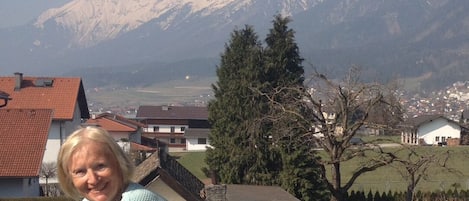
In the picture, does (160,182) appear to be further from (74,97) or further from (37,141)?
(74,97)

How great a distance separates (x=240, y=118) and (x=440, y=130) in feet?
184

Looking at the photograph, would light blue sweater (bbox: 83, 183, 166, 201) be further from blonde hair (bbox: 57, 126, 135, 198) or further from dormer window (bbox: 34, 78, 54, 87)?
dormer window (bbox: 34, 78, 54, 87)

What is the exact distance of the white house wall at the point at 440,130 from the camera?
83.8 metres

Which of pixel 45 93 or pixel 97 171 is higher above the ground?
pixel 45 93

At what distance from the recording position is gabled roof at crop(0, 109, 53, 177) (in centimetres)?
2669

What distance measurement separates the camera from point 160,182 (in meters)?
12.8

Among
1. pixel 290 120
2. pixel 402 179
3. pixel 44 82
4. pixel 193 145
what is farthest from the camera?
pixel 193 145

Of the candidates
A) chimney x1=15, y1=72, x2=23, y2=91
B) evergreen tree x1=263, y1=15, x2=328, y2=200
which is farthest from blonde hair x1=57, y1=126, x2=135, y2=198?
chimney x1=15, y1=72, x2=23, y2=91

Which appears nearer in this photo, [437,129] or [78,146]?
[78,146]

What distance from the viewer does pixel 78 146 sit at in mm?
2768

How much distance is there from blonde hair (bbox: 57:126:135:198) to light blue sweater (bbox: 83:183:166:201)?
0.08ft

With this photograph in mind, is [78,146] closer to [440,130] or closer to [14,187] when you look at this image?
[14,187]

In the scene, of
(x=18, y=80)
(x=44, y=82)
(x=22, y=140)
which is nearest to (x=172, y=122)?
(x=44, y=82)

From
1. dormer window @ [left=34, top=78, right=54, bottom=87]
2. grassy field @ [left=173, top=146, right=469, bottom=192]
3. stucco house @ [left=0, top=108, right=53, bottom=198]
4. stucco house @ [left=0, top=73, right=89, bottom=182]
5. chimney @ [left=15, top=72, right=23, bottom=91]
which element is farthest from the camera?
dormer window @ [left=34, top=78, right=54, bottom=87]
